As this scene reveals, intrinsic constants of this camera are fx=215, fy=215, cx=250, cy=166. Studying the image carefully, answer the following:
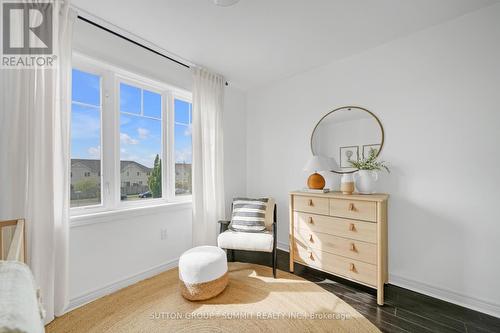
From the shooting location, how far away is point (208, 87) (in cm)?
285

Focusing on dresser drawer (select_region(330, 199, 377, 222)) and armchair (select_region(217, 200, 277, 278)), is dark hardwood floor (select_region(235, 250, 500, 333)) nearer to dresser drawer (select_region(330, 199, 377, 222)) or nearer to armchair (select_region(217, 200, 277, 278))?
armchair (select_region(217, 200, 277, 278))

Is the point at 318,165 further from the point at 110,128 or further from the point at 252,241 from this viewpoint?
the point at 110,128

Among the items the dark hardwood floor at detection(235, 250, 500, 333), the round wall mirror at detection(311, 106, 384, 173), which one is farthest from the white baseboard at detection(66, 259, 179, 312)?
the round wall mirror at detection(311, 106, 384, 173)

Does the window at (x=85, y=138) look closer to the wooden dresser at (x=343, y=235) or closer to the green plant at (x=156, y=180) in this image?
the green plant at (x=156, y=180)

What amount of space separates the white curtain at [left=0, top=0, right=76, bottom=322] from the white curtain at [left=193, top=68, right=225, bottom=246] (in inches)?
49.4

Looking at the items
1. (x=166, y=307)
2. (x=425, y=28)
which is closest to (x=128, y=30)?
(x=166, y=307)

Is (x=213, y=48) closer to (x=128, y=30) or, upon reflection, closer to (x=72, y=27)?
(x=128, y=30)

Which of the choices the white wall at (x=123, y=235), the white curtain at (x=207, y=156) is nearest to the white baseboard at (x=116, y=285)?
the white wall at (x=123, y=235)

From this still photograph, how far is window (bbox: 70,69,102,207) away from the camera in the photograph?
198 cm

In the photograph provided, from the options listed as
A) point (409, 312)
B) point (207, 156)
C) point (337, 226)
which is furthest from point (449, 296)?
point (207, 156)

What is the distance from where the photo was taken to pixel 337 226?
6.99 ft

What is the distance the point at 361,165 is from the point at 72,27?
115 inches

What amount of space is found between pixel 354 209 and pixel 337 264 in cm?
58

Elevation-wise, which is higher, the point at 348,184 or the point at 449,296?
the point at 348,184
